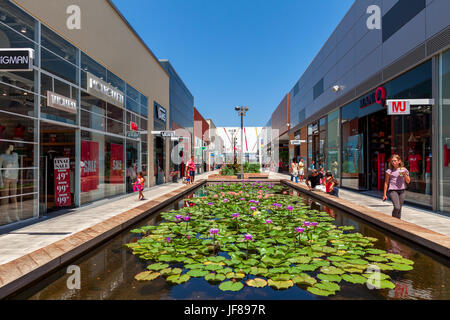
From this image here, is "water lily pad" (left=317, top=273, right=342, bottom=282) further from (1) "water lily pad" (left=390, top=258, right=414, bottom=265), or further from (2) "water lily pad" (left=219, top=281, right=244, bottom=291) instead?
(1) "water lily pad" (left=390, top=258, right=414, bottom=265)

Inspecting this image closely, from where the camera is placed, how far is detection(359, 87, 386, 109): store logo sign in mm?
11672

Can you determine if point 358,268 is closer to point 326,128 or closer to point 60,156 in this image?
point 60,156

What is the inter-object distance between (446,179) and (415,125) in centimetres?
244

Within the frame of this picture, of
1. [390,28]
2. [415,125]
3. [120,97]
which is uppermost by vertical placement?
[390,28]

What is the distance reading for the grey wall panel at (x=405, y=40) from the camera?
29.1 ft

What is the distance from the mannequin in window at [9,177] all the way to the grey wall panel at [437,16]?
1196cm

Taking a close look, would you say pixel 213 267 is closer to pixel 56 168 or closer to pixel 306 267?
pixel 306 267

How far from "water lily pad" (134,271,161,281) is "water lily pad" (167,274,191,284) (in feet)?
0.76

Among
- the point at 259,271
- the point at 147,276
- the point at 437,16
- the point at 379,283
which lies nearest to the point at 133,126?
the point at 147,276

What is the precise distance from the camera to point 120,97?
40.9 feet

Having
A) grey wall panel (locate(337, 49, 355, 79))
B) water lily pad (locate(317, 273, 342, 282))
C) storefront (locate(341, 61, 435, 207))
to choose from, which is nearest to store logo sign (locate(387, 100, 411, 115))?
storefront (locate(341, 61, 435, 207))

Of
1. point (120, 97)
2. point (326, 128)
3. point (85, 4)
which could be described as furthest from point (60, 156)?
point (326, 128)

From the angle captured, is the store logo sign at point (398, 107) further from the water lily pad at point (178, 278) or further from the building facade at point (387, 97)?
the water lily pad at point (178, 278)

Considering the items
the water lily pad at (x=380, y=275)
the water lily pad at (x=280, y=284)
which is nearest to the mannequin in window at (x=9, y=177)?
the water lily pad at (x=280, y=284)
